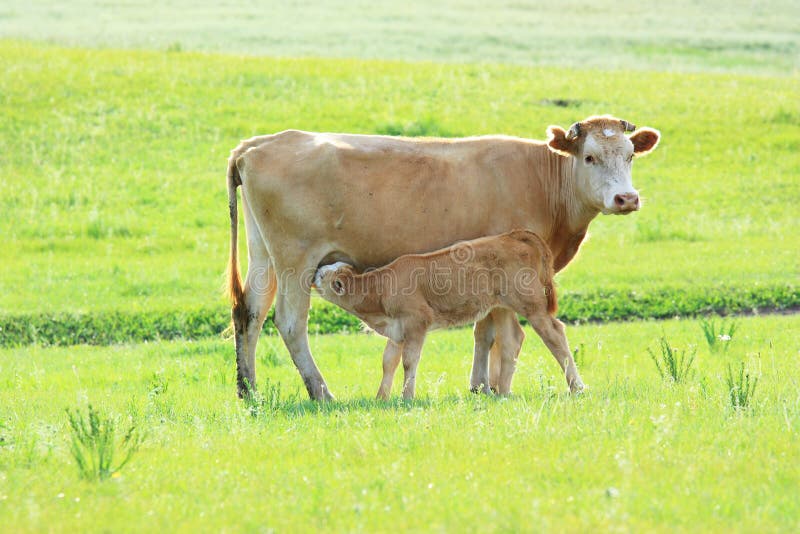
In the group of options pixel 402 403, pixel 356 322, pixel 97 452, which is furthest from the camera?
pixel 356 322

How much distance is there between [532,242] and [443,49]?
108 feet

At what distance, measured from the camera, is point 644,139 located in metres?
10.6

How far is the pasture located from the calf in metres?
0.43

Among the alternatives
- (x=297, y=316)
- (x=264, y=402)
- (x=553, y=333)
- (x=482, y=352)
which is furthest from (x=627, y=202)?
(x=264, y=402)

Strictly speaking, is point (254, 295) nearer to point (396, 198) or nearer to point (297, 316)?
point (297, 316)

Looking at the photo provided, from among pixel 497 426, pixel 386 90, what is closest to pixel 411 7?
pixel 386 90

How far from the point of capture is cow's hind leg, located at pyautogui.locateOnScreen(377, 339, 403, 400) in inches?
377

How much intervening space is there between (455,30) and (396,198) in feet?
126

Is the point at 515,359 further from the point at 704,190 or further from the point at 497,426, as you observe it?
the point at 704,190

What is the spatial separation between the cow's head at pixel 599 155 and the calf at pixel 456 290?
0.86 m

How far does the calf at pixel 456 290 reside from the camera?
9.46m

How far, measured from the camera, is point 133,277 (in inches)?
671

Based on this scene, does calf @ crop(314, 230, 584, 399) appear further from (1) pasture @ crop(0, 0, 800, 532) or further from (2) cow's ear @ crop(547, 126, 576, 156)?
(2) cow's ear @ crop(547, 126, 576, 156)

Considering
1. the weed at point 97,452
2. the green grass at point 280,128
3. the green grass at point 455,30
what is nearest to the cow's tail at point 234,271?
the weed at point 97,452
